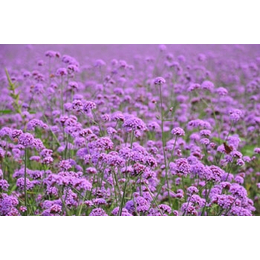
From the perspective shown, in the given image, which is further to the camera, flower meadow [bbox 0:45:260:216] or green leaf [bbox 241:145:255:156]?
green leaf [bbox 241:145:255:156]

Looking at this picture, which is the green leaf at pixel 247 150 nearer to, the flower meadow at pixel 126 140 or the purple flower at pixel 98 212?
the flower meadow at pixel 126 140

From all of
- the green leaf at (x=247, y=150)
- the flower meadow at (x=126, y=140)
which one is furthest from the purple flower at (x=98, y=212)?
the green leaf at (x=247, y=150)

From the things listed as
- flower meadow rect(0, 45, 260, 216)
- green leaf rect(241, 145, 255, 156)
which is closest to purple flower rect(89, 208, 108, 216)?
flower meadow rect(0, 45, 260, 216)

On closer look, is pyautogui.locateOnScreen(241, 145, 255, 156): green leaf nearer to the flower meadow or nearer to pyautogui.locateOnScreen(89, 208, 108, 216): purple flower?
the flower meadow

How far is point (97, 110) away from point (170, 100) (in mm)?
803

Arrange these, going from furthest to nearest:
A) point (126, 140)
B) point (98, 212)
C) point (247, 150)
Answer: point (247, 150)
point (126, 140)
point (98, 212)

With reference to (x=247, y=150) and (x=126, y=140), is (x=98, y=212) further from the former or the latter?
(x=247, y=150)

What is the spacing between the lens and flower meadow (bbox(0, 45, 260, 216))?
8.39ft

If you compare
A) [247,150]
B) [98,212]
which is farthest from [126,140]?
[247,150]

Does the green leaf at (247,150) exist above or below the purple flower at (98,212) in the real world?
above

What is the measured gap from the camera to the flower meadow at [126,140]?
2.56 meters

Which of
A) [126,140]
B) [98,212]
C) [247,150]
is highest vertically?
[126,140]

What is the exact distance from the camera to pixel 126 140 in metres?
2.97
